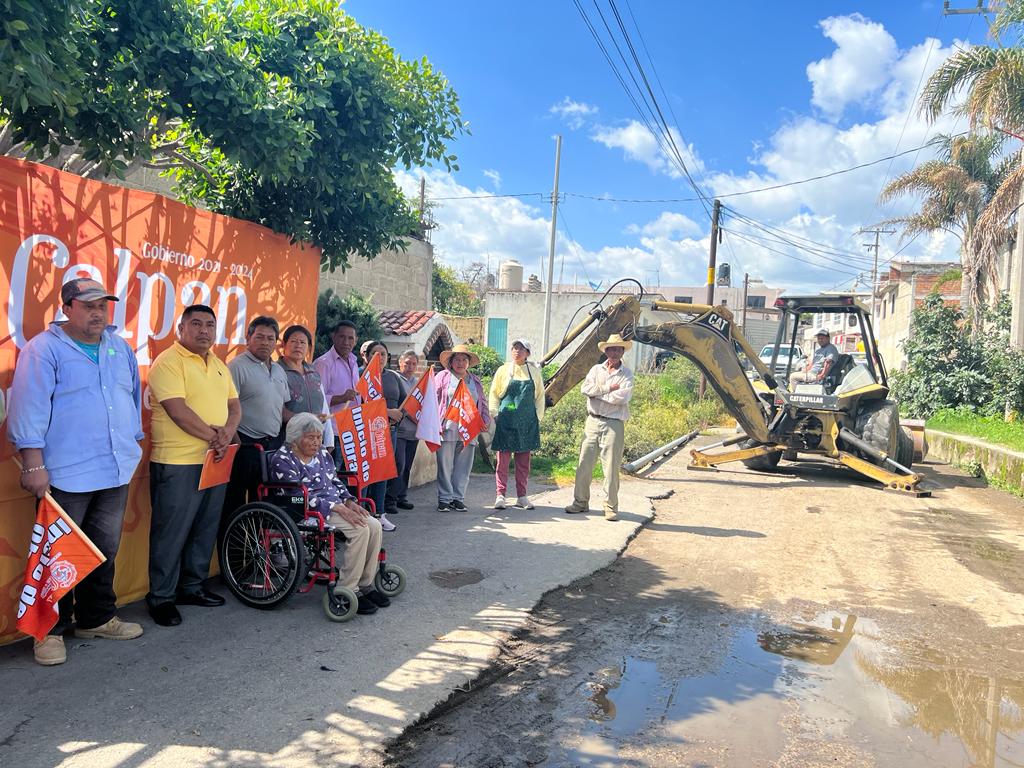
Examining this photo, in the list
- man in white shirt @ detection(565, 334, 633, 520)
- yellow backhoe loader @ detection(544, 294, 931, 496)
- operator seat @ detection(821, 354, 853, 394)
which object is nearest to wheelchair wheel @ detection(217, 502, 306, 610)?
man in white shirt @ detection(565, 334, 633, 520)

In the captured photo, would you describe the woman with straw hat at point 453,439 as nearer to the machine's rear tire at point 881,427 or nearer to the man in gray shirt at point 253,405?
the man in gray shirt at point 253,405

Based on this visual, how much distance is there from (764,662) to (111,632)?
12.4ft

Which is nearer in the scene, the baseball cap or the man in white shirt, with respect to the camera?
the baseball cap

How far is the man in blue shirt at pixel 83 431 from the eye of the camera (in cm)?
370

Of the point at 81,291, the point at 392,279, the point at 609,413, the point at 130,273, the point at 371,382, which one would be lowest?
the point at 609,413

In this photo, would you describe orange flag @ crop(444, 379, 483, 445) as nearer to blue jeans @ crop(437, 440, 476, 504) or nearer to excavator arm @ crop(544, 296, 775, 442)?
blue jeans @ crop(437, 440, 476, 504)

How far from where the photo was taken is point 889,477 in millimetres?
10320

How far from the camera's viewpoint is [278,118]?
14.8ft

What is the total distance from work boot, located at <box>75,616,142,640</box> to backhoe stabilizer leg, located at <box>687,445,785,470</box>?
9.03 m

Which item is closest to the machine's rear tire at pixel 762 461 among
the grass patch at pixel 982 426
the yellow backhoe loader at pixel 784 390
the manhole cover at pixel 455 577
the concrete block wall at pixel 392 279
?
the yellow backhoe loader at pixel 784 390

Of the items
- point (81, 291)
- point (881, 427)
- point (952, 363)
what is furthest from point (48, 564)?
Result: point (952, 363)

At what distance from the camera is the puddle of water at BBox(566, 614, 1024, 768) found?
3385 millimetres

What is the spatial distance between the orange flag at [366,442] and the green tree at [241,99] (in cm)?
147

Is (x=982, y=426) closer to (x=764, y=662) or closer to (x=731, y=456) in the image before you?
(x=731, y=456)
